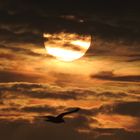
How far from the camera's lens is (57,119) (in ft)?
322

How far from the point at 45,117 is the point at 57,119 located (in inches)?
617

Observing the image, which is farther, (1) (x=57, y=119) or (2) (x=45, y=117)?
(1) (x=57, y=119)

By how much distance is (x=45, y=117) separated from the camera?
8269 cm
